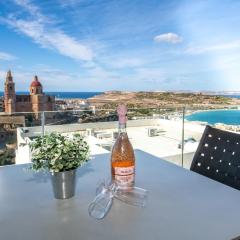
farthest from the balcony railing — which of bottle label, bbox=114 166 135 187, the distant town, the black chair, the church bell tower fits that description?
bottle label, bbox=114 166 135 187

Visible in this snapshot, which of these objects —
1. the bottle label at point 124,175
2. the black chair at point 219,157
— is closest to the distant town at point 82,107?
the black chair at point 219,157

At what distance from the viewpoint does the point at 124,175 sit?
1032 millimetres

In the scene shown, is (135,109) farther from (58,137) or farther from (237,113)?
(58,137)

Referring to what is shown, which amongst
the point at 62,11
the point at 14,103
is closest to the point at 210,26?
the point at 62,11

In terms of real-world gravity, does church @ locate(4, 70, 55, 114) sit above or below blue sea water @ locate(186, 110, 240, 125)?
above

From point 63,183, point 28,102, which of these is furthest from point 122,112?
point 28,102

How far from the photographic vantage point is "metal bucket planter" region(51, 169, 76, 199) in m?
0.96

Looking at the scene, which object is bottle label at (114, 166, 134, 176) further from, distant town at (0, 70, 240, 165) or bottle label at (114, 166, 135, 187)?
distant town at (0, 70, 240, 165)

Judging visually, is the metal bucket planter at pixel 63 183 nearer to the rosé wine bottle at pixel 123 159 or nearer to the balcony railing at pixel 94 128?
the rosé wine bottle at pixel 123 159

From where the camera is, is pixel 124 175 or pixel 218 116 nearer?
pixel 124 175

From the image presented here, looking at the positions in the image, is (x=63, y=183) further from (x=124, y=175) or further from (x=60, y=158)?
(x=124, y=175)

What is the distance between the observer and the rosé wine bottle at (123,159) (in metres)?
1.04

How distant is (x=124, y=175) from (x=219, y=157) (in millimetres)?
668

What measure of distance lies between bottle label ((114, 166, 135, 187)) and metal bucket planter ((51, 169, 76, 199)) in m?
0.17
